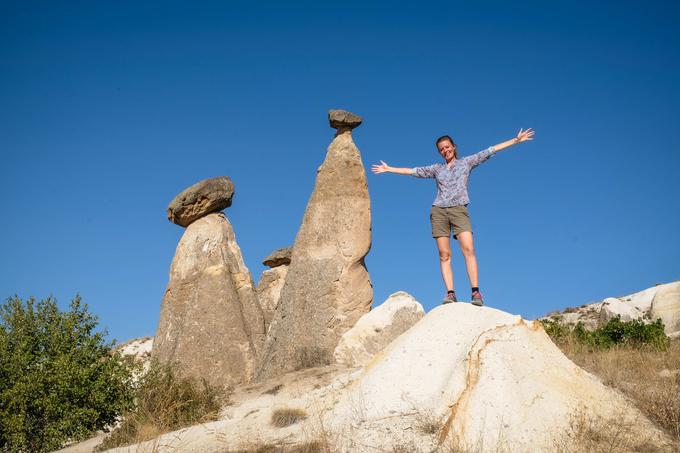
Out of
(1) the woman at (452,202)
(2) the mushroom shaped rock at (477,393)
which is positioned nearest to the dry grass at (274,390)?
(2) the mushroom shaped rock at (477,393)

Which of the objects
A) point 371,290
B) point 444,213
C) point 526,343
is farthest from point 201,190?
point 526,343

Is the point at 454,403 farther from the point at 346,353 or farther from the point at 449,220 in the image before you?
the point at 346,353

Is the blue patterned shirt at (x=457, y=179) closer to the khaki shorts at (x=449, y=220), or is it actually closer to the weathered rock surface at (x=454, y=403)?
the khaki shorts at (x=449, y=220)

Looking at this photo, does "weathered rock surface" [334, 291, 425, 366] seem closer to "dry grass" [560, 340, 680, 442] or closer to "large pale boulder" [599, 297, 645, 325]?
"dry grass" [560, 340, 680, 442]

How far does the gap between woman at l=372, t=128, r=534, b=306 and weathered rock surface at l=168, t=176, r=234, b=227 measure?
781 cm

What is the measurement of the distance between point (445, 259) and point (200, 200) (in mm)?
8370

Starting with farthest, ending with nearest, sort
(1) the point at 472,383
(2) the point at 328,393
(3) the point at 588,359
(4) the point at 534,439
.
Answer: (3) the point at 588,359 < (2) the point at 328,393 < (1) the point at 472,383 < (4) the point at 534,439

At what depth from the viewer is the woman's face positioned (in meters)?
8.94

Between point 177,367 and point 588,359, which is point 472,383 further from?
point 177,367

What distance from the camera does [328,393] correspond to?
7.76 m

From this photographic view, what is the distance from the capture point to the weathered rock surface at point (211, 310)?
13.9 metres

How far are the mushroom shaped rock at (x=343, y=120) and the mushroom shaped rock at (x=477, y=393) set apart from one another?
7218 mm

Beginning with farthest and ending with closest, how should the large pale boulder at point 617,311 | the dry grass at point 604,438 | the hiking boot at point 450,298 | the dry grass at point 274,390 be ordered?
1. the large pale boulder at point 617,311
2. the dry grass at point 274,390
3. the hiking boot at point 450,298
4. the dry grass at point 604,438

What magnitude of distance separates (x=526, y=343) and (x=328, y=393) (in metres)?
2.35
